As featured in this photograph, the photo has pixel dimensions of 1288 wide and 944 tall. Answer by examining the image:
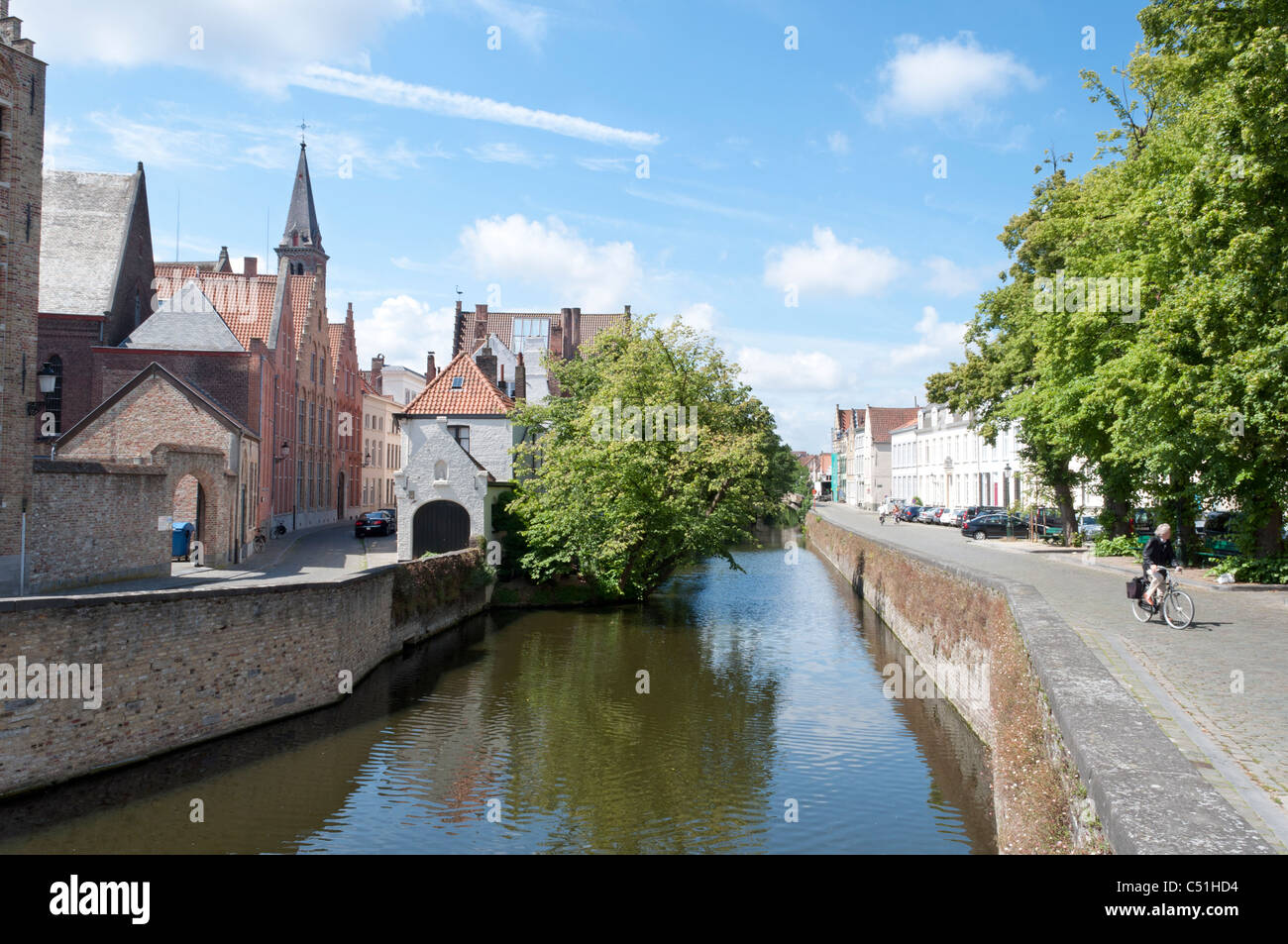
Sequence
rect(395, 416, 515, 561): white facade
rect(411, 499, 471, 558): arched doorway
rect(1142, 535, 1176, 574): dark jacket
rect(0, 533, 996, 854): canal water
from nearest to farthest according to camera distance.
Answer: rect(0, 533, 996, 854): canal water → rect(1142, 535, 1176, 574): dark jacket → rect(395, 416, 515, 561): white facade → rect(411, 499, 471, 558): arched doorway

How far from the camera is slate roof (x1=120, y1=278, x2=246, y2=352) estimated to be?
37.9 meters

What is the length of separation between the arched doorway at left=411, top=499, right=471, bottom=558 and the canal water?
901 cm

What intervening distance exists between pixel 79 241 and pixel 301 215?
113 feet

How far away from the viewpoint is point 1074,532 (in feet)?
118

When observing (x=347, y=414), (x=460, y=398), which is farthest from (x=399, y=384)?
(x=460, y=398)

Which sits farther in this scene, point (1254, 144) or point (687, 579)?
point (687, 579)

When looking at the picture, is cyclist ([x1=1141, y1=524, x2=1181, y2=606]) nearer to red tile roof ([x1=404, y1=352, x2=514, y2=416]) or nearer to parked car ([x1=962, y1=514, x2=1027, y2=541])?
red tile roof ([x1=404, y1=352, x2=514, y2=416])

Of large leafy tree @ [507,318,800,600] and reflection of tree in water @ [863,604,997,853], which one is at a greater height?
large leafy tree @ [507,318,800,600]

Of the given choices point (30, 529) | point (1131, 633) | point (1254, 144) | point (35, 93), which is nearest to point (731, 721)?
point (1131, 633)

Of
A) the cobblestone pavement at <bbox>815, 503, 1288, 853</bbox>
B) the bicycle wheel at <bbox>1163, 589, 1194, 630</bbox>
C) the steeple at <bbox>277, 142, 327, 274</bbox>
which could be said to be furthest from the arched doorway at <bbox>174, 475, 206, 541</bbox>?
the steeple at <bbox>277, 142, 327, 274</bbox>

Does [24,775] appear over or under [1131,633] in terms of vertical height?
under

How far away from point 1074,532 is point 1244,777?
3201 cm

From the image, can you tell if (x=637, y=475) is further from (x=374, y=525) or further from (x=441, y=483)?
(x=374, y=525)
